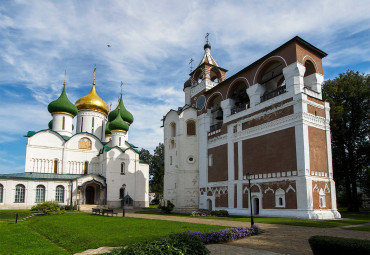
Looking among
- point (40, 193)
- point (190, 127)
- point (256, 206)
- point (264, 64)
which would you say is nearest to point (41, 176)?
point (40, 193)

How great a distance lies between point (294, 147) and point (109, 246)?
14.3m

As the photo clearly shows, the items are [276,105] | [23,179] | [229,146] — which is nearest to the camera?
[276,105]

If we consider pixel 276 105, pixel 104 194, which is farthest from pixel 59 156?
pixel 276 105

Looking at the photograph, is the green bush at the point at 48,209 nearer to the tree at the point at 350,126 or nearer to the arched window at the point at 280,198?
the arched window at the point at 280,198

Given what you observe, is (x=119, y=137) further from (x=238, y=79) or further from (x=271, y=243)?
(x=271, y=243)

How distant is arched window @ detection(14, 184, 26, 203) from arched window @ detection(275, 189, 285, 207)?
2563 centimetres

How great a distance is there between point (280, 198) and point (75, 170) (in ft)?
84.0

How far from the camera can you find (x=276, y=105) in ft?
68.7

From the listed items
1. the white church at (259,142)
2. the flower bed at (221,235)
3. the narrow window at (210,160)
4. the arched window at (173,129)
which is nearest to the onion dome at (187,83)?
the white church at (259,142)

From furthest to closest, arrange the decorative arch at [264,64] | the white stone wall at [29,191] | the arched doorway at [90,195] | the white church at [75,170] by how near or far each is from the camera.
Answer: the arched doorway at [90,195], the white church at [75,170], the white stone wall at [29,191], the decorative arch at [264,64]

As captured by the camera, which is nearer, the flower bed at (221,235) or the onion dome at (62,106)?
the flower bed at (221,235)

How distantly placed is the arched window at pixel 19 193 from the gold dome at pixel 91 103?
14.0 metres

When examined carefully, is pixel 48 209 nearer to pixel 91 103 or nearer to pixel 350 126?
pixel 91 103

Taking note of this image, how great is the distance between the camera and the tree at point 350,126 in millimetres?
26295
